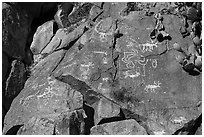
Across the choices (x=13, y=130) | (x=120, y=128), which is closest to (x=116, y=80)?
(x=120, y=128)

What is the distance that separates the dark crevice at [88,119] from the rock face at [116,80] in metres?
0.03

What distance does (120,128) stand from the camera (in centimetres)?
805

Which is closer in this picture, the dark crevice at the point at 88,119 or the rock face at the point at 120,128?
the rock face at the point at 120,128

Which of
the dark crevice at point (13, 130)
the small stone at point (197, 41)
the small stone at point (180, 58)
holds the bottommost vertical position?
the dark crevice at point (13, 130)

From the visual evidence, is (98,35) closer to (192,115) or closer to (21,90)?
(21,90)

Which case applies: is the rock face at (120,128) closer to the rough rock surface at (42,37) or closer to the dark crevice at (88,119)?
the dark crevice at (88,119)

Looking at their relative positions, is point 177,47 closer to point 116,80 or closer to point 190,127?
point 116,80

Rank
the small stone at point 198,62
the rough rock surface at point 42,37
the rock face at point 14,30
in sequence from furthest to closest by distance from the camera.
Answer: the rough rock surface at point 42,37
the rock face at point 14,30
the small stone at point 198,62

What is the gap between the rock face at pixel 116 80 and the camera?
804 centimetres

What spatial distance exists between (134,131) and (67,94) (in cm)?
140

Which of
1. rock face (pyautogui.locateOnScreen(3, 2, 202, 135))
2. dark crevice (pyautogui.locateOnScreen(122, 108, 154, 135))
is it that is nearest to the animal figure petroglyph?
rock face (pyautogui.locateOnScreen(3, 2, 202, 135))

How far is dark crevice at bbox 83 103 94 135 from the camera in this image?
8.13 metres

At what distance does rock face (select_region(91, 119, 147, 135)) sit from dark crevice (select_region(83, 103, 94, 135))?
10 cm

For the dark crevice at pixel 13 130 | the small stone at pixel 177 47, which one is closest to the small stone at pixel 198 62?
the small stone at pixel 177 47
